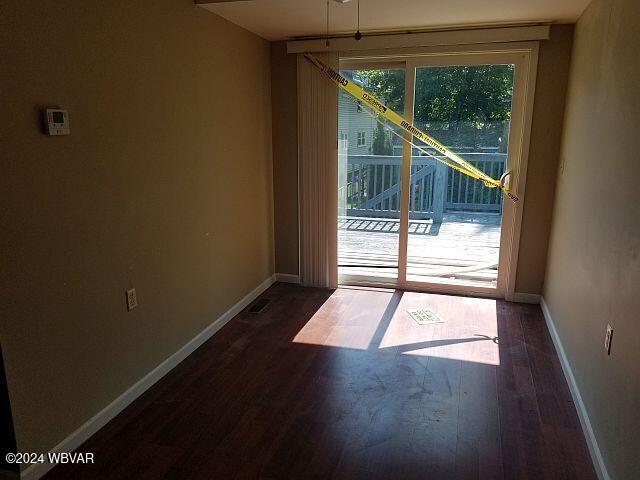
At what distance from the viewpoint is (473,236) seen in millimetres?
3932

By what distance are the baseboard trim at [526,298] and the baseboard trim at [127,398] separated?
7.36 ft

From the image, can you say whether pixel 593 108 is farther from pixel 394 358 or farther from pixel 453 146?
pixel 394 358

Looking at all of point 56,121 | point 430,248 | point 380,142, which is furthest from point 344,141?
point 56,121

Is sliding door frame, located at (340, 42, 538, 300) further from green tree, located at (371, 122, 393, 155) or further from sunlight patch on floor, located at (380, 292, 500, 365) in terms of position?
sunlight patch on floor, located at (380, 292, 500, 365)

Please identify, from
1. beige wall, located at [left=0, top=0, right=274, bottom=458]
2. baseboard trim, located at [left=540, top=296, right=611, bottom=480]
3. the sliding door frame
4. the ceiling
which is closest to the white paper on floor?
the sliding door frame

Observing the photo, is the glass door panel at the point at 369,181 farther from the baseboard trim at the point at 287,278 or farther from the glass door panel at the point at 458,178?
the baseboard trim at the point at 287,278

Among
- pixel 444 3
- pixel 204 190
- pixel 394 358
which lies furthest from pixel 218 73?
pixel 394 358

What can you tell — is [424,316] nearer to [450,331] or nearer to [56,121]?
[450,331]

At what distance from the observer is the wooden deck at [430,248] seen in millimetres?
3910

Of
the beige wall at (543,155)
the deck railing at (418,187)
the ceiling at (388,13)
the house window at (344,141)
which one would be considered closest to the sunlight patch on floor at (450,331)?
the beige wall at (543,155)

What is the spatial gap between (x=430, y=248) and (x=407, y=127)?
3.45ft

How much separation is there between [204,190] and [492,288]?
2.49 meters

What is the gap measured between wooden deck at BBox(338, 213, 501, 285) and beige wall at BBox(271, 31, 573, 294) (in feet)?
0.96

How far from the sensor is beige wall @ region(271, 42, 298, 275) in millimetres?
3904
